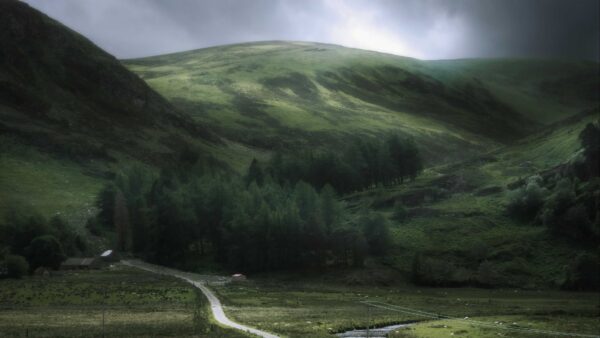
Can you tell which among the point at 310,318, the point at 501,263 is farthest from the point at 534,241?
the point at 310,318

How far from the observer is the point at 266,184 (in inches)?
6983

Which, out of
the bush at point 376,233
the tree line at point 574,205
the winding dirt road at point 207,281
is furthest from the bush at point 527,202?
the winding dirt road at point 207,281

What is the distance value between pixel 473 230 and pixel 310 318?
9001 centimetres

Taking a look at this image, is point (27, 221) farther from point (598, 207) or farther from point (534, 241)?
point (598, 207)

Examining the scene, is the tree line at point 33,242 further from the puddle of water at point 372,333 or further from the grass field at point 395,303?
the puddle of water at point 372,333

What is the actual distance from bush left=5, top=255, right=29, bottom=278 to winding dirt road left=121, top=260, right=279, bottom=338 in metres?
26.9

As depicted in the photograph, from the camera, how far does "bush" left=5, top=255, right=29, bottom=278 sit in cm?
11969

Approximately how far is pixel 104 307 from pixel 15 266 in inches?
1885

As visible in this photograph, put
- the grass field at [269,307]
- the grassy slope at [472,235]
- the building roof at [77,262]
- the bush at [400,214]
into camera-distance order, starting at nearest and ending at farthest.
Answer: the grass field at [269,307] → the grassy slope at [472,235] → the building roof at [77,262] → the bush at [400,214]

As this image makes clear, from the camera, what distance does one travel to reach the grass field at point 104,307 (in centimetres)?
6234

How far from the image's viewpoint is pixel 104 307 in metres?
82.8

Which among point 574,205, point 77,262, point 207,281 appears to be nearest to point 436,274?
point 574,205

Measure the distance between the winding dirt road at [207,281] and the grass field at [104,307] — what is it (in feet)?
5.57

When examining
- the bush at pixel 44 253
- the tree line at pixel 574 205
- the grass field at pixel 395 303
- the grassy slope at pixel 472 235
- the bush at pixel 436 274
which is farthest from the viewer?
the bush at pixel 44 253
